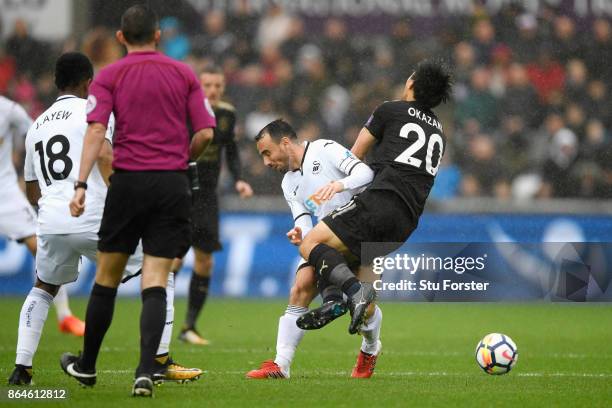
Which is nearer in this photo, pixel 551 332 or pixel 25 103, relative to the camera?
pixel 551 332

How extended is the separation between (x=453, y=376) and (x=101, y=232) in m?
2.84

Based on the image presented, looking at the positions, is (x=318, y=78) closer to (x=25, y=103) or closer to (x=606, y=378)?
(x=25, y=103)

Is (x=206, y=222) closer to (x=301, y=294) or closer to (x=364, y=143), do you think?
(x=301, y=294)

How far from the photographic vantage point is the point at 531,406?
6184 mm

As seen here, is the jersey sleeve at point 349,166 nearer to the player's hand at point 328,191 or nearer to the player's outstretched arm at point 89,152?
the player's hand at point 328,191

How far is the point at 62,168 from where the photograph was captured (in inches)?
280

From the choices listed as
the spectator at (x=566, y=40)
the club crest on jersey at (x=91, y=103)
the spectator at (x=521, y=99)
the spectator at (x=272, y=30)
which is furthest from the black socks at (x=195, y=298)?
the spectator at (x=566, y=40)

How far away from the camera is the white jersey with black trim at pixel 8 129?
10195 mm

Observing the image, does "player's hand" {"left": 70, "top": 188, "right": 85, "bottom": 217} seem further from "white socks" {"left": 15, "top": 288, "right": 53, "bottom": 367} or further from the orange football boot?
the orange football boot

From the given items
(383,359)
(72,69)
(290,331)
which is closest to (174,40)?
(383,359)

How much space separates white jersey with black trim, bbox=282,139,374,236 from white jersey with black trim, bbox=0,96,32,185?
3.42m

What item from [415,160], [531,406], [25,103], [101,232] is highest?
[25,103]

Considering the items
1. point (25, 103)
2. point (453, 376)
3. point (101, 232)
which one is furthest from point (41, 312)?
point (25, 103)

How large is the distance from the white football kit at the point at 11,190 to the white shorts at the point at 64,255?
3.32 m
